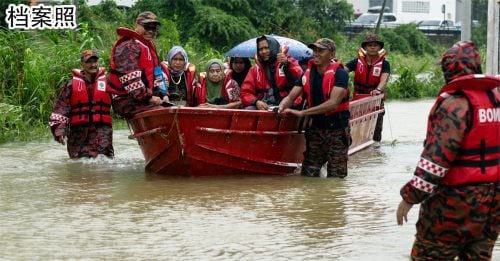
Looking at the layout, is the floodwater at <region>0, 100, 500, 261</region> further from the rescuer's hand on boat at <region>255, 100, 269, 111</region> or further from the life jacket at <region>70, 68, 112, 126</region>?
the rescuer's hand on boat at <region>255, 100, 269, 111</region>

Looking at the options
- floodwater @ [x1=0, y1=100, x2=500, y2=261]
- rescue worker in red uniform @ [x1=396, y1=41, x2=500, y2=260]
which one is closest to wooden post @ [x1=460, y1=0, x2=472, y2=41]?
floodwater @ [x1=0, y1=100, x2=500, y2=261]

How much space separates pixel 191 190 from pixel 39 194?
5.08 feet

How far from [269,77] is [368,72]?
354 cm

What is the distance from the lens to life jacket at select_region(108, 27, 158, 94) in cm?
1088

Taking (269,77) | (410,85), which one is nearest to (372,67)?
(269,77)

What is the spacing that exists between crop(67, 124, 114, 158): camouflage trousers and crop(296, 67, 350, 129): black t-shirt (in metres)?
2.69

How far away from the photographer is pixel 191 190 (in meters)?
10.4

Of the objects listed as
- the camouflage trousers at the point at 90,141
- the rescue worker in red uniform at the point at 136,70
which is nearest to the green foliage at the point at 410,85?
the camouflage trousers at the point at 90,141

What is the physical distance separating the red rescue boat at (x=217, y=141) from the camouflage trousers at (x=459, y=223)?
5434mm

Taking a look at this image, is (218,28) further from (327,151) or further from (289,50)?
(327,151)

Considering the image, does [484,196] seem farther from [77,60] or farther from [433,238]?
[77,60]

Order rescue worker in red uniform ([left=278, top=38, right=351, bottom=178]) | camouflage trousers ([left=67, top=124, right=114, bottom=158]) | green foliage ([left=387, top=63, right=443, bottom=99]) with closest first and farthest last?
rescue worker in red uniform ([left=278, top=38, right=351, bottom=178]) < camouflage trousers ([left=67, top=124, right=114, bottom=158]) < green foliage ([left=387, top=63, right=443, bottom=99])

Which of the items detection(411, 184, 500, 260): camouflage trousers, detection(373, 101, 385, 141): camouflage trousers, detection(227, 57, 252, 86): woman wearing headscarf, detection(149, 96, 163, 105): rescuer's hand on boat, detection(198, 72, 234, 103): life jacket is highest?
detection(227, 57, 252, 86): woman wearing headscarf

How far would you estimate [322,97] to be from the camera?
417 inches
